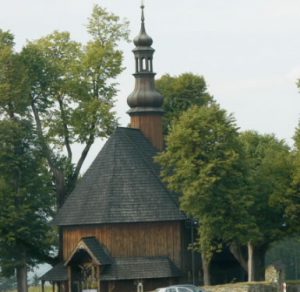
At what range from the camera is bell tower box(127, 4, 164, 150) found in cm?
9088

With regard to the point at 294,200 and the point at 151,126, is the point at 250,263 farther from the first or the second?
the point at 151,126

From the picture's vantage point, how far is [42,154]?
291 ft

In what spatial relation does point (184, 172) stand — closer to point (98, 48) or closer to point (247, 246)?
point (247, 246)

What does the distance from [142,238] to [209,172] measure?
8.01 m

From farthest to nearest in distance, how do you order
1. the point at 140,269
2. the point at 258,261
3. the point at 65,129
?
1. the point at 65,129
2. the point at 258,261
3. the point at 140,269

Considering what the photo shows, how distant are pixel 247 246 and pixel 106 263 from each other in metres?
11.1

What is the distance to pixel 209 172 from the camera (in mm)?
76438

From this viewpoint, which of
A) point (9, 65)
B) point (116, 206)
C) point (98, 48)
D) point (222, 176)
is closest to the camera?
point (222, 176)

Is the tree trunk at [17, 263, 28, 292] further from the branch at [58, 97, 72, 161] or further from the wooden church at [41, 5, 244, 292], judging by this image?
the branch at [58, 97, 72, 161]

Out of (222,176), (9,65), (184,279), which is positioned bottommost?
(184,279)

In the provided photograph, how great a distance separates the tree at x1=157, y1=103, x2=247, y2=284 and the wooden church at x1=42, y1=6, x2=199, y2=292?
121 inches

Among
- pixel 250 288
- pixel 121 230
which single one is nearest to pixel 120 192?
pixel 121 230

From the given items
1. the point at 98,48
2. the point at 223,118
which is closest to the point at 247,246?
the point at 223,118

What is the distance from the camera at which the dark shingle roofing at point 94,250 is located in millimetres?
80438
